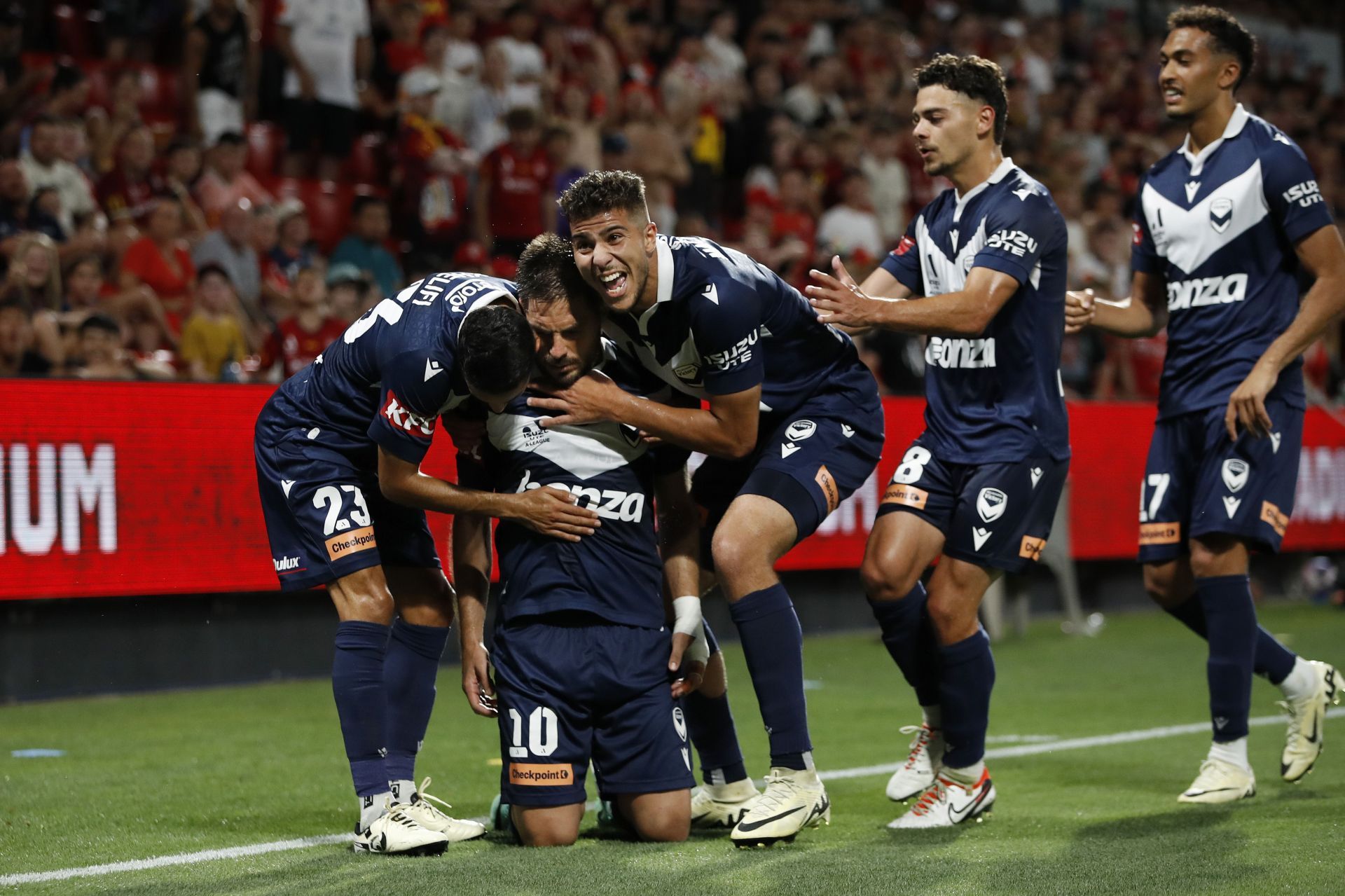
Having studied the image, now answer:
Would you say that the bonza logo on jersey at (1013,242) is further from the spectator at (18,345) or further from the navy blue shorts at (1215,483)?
the spectator at (18,345)

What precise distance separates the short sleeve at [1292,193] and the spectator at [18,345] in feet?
19.3

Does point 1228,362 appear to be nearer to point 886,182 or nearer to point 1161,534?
point 1161,534

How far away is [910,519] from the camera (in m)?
5.09

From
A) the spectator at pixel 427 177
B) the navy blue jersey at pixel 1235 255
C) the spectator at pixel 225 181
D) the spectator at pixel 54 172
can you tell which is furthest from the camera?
the spectator at pixel 427 177

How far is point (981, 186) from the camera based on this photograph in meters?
5.22

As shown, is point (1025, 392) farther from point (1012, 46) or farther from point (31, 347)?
point (1012, 46)

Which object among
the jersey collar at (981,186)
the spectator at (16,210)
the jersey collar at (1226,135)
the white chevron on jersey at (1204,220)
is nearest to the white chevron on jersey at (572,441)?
the jersey collar at (981,186)

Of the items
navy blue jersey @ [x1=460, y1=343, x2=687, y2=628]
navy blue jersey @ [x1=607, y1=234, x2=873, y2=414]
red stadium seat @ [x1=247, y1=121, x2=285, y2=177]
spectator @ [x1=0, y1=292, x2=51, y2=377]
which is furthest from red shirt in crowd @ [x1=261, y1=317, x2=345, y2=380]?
navy blue jersey @ [x1=607, y1=234, x2=873, y2=414]

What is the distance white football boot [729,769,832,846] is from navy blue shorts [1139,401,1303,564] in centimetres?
157

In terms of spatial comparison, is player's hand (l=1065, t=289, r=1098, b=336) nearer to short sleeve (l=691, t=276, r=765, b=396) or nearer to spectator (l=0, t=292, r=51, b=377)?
short sleeve (l=691, t=276, r=765, b=396)

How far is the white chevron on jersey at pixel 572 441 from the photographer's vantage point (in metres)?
4.81

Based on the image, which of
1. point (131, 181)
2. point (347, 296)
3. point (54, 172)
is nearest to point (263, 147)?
point (131, 181)

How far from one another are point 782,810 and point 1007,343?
169 centimetres

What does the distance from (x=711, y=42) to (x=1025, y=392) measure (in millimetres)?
10873
